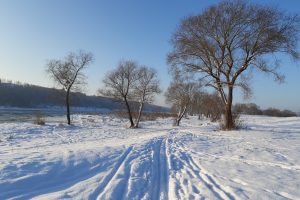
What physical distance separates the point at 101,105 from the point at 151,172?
→ 167755 mm

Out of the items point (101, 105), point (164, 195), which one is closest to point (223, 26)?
point (164, 195)

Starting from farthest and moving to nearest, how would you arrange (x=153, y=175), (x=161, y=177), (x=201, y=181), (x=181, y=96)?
(x=181, y=96) → (x=153, y=175) → (x=161, y=177) → (x=201, y=181)

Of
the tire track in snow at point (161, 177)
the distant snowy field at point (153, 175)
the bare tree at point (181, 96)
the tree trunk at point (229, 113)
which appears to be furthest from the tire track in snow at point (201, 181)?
the bare tree at point (181, 96)

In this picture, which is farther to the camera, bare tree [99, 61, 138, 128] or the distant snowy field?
bare tree [99, 61, 138, 128]

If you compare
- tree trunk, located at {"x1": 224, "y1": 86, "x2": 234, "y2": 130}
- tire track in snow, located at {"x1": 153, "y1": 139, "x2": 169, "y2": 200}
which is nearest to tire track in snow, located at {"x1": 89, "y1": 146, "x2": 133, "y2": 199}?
tire track in snow, located at {"x1": 153, "y1": 139, "x2": 169, "y2": 200}

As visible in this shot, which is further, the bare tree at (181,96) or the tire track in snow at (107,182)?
the bare tree at (181,96)

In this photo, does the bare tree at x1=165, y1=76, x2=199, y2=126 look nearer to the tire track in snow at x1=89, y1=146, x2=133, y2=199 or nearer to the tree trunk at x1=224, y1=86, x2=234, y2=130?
the tree trunk at x1=224, y1=86, x2=234, y2=130

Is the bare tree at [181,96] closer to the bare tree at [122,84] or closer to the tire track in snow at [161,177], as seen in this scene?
the bare tree at [122,84]

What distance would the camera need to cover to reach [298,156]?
1006cm

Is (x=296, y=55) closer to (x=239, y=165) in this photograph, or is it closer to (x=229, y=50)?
(x=229, y=50)

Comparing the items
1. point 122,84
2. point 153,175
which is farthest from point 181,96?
point 153,175

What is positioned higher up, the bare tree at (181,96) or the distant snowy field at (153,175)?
the bare tree at (181,96)

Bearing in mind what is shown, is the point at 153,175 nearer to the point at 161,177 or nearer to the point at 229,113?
the point at 161,177

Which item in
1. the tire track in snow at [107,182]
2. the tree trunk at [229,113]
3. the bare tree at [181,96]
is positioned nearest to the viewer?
the tire track in snow at [107,182]
